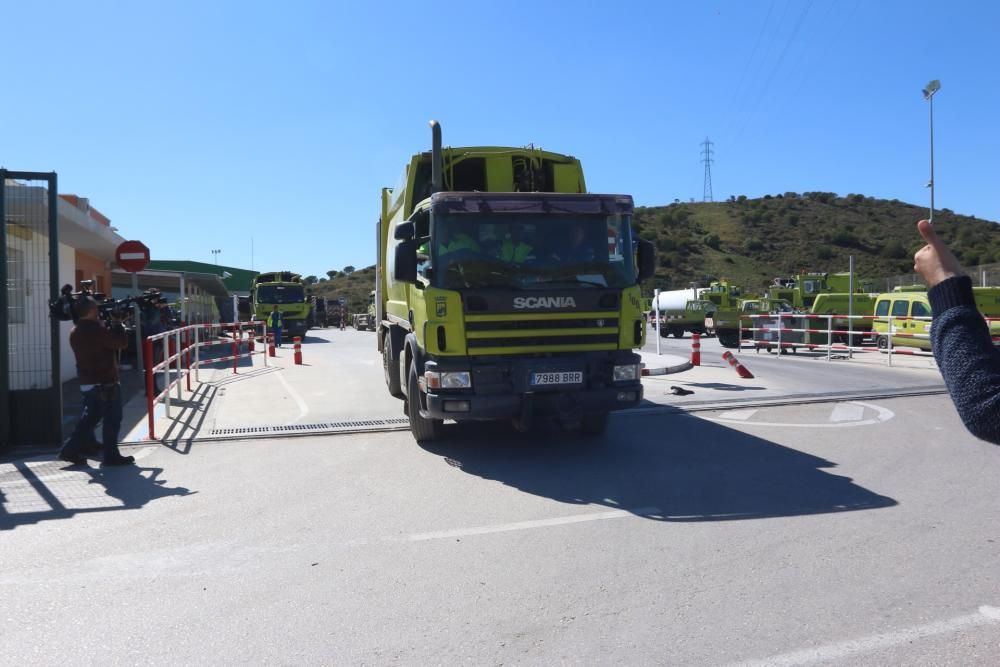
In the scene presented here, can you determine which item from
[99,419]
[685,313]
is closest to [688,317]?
[685,313]

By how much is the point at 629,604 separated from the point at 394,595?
4.25 ft

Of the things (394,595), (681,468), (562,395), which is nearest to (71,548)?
(394,595)

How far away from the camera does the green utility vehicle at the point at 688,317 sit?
3378 centimetres

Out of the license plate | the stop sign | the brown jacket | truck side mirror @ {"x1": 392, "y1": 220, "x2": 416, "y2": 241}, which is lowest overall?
the license plate

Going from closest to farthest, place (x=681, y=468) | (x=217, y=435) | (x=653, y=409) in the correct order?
(x=681, y=468)
(x=217, y=435)
(x=653, y=409)

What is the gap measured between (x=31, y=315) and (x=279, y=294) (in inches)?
1002

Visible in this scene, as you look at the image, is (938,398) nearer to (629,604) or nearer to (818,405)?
(818,405)

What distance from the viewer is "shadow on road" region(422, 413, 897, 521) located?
600 centimetres

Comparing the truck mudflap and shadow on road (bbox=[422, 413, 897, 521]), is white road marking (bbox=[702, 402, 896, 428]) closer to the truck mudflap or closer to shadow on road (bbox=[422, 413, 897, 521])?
shadow on road (bbox=[422, 413, 897, 521])

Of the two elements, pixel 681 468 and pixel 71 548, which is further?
pixel 681 468

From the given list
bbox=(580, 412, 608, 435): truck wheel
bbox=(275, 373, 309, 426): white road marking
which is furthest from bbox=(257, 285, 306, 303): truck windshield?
bbox=(580, 412, 608, 435): truck wheel

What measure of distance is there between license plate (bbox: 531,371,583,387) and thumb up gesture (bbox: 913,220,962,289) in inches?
214

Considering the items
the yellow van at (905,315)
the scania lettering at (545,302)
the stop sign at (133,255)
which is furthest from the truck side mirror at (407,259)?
the yellow van at (905,315)

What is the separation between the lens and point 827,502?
6.00 meters
